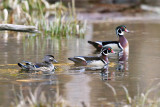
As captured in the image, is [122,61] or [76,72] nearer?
[76,72]

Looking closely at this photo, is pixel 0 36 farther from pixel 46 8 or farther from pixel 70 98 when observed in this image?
pixel 70 98

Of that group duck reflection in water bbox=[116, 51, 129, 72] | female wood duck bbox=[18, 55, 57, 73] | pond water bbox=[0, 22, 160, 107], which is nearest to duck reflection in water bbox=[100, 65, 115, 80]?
pond water bbox=[0, 22, 160, 107]

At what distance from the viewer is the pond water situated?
25.4 ft

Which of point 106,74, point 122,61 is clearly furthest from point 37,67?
point 122,61

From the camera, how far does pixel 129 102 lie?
22.5ft

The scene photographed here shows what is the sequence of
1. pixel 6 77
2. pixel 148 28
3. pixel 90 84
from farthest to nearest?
pixel 148 28
pixel 6 77
pixel 90 84

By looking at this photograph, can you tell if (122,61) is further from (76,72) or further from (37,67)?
(37,67)

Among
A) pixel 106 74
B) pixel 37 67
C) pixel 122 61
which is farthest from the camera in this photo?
pixel 122 61

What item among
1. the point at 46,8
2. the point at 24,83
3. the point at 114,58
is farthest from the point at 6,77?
the point at 46,8

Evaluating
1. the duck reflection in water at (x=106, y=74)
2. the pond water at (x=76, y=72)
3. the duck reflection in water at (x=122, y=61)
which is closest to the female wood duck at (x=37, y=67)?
the pond water at (x=76, y=72)

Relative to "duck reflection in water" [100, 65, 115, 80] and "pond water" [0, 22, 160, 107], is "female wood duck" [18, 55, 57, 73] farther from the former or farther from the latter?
"duck reflection in water" [100, 65, 115, 80]

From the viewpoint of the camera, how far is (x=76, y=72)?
10.1 m

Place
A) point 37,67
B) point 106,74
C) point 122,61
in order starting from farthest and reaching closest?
1. point 122,61
2. point 37,67
3. point 106,74

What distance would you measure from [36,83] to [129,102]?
235 cm
